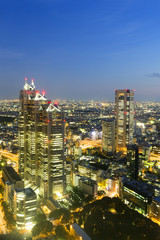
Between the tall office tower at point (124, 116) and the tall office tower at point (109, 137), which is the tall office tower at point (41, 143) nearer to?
the tall office tower at point (109, 137)

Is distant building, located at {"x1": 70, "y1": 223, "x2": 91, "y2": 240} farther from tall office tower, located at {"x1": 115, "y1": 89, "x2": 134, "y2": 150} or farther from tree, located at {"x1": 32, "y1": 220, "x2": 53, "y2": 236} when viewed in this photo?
tall office tower, located at {"x1": 115, "y1": 89, "x2": 134, "y2": 150}

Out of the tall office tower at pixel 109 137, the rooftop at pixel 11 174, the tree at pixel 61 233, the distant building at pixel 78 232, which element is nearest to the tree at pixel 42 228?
the tree at pixel 61 233

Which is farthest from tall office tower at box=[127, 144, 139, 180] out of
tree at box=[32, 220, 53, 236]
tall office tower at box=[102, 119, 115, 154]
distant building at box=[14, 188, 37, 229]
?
distant building at box=[14, 188, 37, 229]

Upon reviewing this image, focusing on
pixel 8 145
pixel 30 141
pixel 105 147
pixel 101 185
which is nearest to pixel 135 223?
pixel 101 185

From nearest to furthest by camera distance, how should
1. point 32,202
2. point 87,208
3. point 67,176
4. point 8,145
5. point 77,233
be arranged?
1. point 77,233
2. point 32,202
3. point 87,208
4. point 67,176
5. point 8,145

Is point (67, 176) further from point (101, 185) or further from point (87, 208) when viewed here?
point (87, 208)
